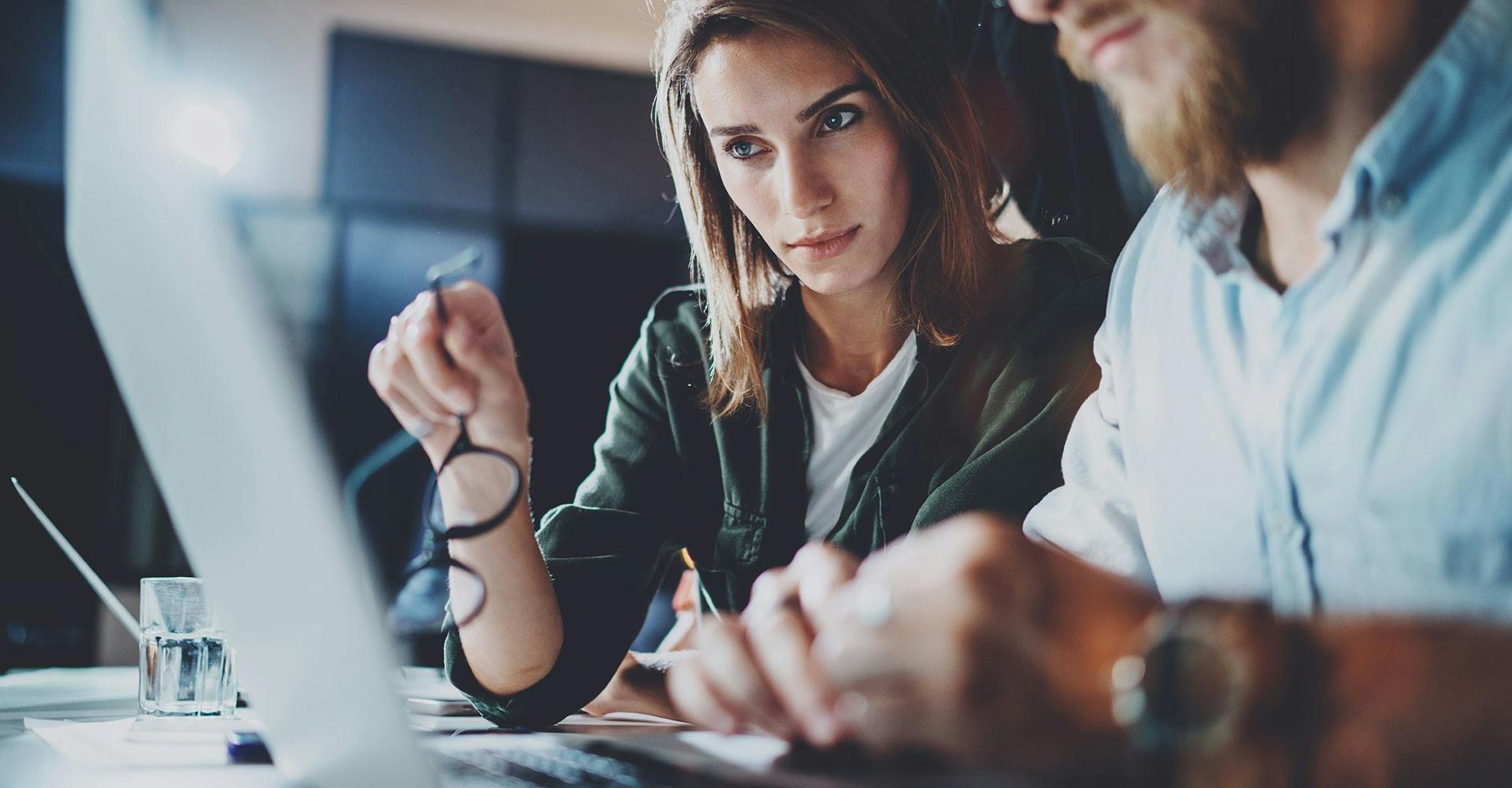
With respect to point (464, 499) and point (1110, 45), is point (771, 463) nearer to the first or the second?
point (464, 499)

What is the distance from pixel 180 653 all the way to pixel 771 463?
24.7 inches

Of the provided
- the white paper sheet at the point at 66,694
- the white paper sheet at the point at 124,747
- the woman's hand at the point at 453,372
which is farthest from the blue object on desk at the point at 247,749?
the white paper sheet at the point at 66,694

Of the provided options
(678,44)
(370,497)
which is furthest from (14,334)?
(678,44)

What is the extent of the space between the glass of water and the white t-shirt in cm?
62

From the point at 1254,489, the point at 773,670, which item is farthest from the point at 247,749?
the point at 1254,489

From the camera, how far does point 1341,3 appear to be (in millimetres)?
703

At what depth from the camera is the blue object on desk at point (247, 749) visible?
689 millimetres

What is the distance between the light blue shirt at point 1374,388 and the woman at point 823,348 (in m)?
0.28

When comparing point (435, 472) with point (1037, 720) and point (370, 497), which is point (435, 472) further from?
point (370, 497)

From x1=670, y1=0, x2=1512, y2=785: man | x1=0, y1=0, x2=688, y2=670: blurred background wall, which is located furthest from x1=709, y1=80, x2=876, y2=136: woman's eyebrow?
x1=0, y1=0, x2=688, y2=670: blurred background wall

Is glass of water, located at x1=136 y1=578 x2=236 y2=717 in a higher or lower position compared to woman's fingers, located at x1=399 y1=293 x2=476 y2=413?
lower

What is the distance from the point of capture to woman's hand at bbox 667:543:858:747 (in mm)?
505

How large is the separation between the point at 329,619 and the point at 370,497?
3.39 meters

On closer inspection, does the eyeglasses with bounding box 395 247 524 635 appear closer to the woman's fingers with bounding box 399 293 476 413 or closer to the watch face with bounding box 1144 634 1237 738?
the woman's fingers with bounding box 399 293 476 413
